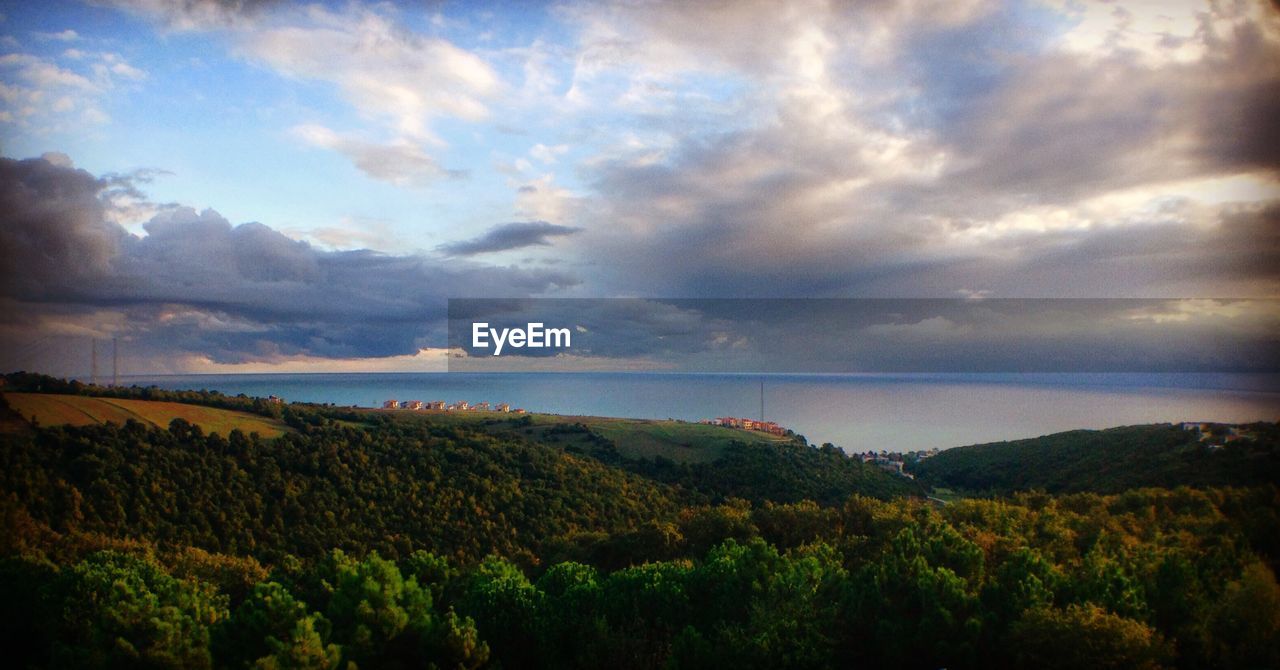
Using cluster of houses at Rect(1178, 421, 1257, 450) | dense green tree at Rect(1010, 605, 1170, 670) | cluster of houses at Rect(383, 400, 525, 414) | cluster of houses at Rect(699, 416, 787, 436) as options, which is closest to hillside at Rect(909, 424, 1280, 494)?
cluster of houses at Rect(1178, 421, 1257, 450)

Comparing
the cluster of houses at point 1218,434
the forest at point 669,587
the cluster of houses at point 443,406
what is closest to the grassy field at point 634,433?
the cluster of houses at point 443,406

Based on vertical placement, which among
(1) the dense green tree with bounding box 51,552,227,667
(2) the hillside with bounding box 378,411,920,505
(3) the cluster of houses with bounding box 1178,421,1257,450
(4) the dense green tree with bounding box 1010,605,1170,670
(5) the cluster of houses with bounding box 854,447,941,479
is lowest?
(5) the cluster of houses with bounding box 854,447,941,479

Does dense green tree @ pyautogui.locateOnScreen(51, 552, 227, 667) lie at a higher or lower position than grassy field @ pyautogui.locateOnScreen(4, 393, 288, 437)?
lower

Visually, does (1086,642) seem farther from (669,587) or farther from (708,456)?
(708,456)

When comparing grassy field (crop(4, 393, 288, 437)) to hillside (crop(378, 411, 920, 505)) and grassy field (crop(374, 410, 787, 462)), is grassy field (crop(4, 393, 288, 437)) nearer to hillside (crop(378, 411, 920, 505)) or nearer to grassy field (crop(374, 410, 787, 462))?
hillside (crop(378, 411, 920, 505))

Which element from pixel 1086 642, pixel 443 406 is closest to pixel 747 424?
pixel 443 406

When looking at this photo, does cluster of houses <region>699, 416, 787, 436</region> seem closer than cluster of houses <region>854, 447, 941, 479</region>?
No
